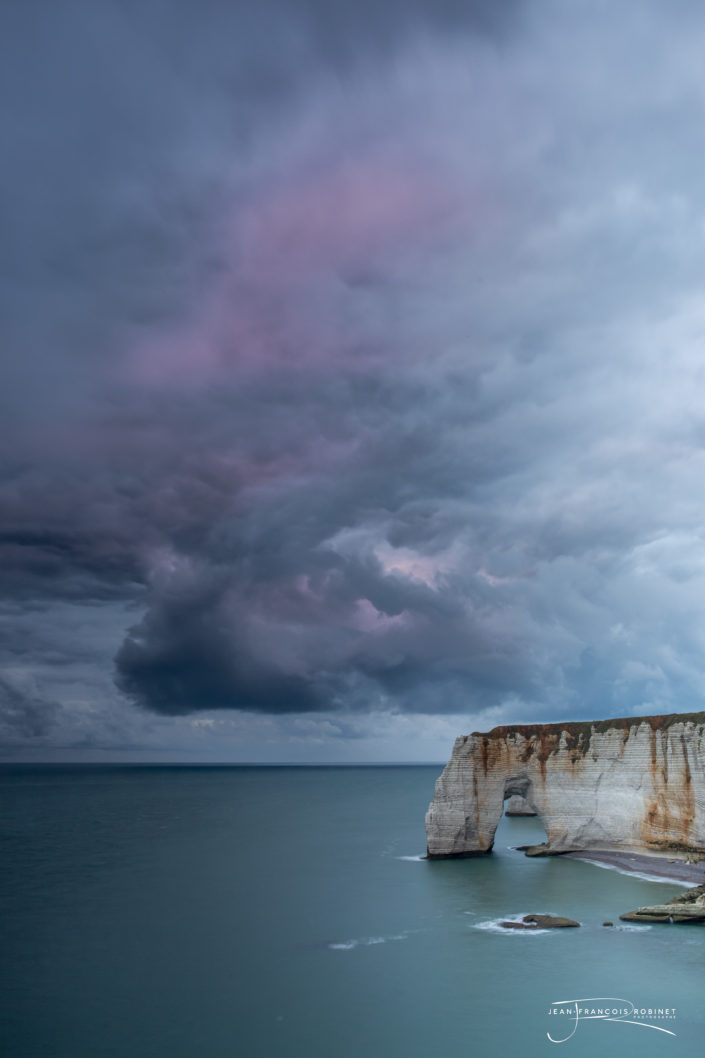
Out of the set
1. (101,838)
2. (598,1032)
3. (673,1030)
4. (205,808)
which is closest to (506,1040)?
(598,1032)

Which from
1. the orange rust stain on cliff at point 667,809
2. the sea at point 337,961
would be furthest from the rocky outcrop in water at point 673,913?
the orange rust stain on cliff at point 667,809

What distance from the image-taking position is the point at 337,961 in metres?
32.4

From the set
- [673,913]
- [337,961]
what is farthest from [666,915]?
[337,961]

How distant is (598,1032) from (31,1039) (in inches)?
760

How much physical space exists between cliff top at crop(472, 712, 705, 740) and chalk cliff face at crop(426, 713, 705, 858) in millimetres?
72

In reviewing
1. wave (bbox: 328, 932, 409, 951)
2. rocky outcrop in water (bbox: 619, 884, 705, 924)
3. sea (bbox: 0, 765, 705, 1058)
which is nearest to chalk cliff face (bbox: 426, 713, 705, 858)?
sea (bbox: 0, 765, 705, 1058)

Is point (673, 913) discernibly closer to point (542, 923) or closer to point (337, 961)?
point (542, 923)

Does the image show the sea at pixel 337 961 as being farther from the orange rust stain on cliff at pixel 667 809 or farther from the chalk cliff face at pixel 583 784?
the orange rust stain on cliff at pixel 667 809

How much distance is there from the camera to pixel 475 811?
55.1 meters

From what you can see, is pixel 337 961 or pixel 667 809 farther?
pixel 667 809

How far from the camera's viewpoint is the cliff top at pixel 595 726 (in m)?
49.2

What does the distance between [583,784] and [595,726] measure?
4.29 metres

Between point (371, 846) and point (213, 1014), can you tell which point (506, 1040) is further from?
point (371, 846)

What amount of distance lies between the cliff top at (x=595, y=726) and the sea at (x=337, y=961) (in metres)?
9.06
